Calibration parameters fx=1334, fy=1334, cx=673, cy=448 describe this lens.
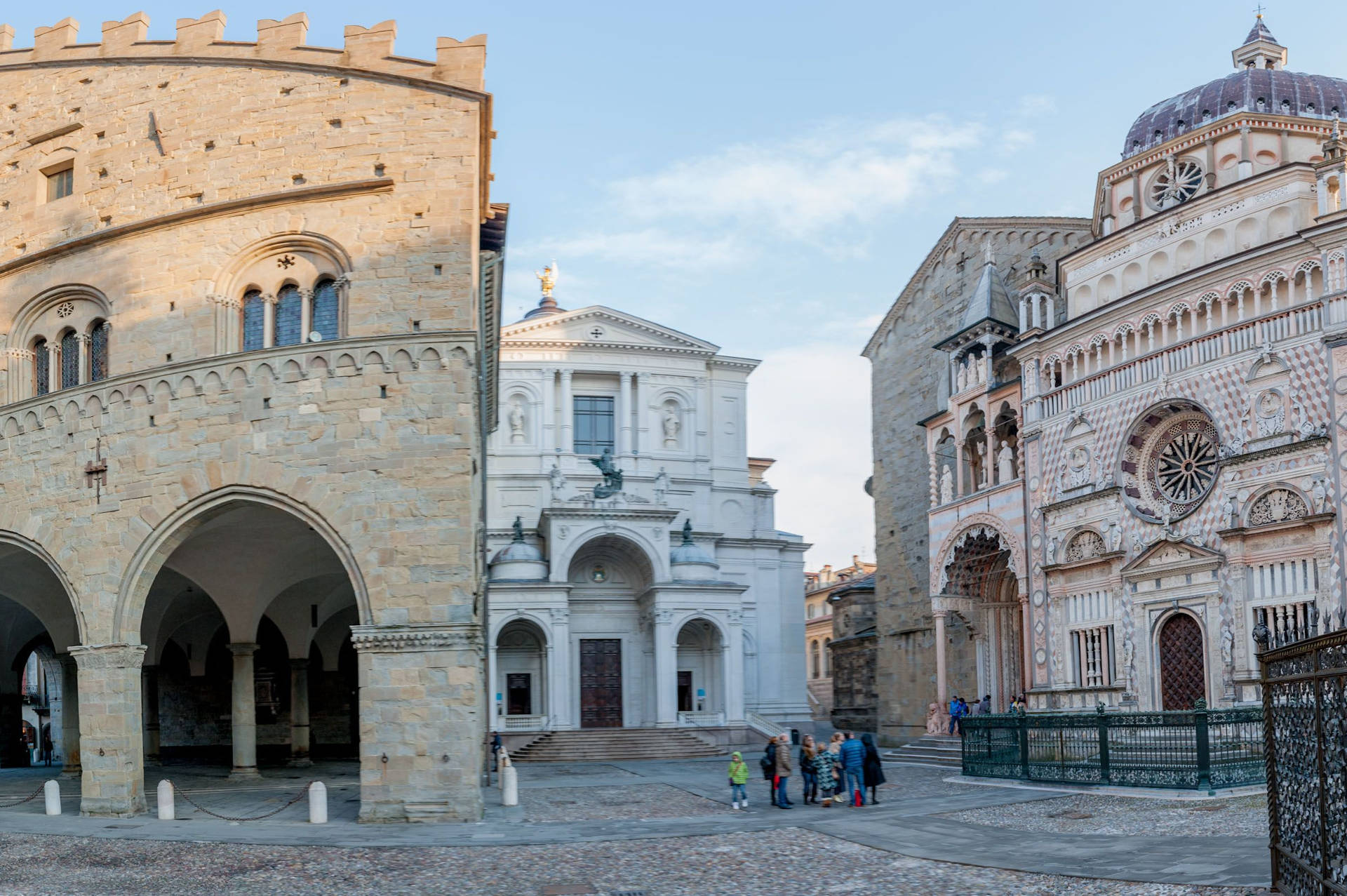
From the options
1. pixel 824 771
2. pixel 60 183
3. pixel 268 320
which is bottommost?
pixel 824 771

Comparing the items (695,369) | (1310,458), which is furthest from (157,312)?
(695,369)

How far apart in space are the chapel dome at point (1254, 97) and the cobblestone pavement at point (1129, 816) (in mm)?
18117

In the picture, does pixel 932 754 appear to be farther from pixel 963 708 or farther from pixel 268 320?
pixel 268 320

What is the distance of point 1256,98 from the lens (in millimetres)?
31250

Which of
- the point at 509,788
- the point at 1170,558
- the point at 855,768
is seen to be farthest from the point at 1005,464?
the point at 509,788

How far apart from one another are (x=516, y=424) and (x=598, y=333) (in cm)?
419

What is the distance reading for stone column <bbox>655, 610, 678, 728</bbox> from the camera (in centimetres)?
3909

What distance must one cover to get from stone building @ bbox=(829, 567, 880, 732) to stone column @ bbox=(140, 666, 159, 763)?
74.9ft

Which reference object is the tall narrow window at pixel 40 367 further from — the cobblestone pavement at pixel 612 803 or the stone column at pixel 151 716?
the cobblestone pavement at pixel 612 803

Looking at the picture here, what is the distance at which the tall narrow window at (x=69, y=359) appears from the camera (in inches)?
912

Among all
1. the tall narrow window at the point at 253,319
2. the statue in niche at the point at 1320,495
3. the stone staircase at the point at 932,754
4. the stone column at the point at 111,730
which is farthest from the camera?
the stone staircase at the point at 932,754

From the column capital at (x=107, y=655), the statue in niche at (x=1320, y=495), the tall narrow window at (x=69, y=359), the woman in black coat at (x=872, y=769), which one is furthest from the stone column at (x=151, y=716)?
the statue in niche at (x=1320, y=495)

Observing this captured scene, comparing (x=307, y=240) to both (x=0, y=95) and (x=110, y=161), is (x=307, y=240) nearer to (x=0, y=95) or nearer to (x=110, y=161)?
(x=110, y=161)

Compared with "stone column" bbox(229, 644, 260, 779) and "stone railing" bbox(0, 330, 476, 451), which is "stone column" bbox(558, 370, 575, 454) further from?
"stone railing" bbox(0, 330, 476, 451)
